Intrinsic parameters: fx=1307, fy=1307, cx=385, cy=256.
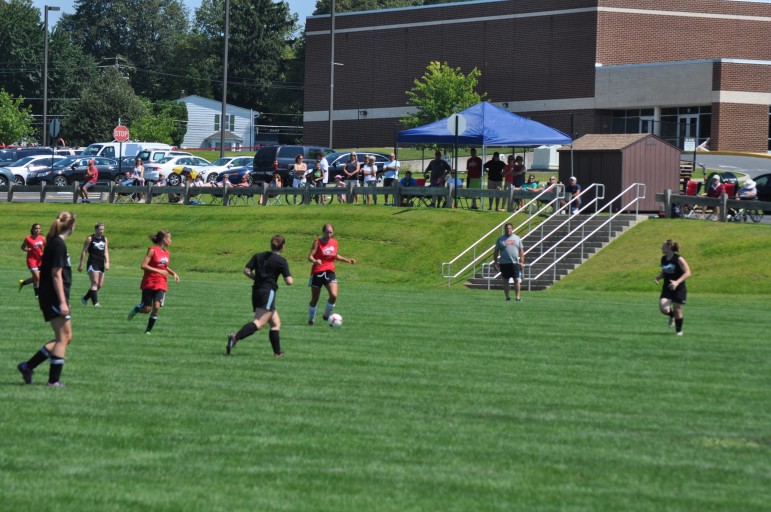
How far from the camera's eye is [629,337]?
19.7 meters

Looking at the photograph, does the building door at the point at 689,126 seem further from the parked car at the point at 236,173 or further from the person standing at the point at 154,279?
the person standing at the point at 154,279

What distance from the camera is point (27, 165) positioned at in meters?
62.1

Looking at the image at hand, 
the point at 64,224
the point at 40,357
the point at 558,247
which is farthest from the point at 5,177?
the point at 64,224

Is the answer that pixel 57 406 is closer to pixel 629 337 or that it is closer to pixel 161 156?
pixel 629 337

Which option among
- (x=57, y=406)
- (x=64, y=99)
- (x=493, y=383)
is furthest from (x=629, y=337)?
(x=64, y=99)

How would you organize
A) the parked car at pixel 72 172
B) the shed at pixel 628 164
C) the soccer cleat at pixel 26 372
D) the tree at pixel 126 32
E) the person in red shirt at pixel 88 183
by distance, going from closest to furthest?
the soccer cleat at pixel 26 372 < the shed at pixel 628 164 < the person in red shirt at pixel 88 183 < the parked car at pixel 72 172 < the tree at pixel 126 32

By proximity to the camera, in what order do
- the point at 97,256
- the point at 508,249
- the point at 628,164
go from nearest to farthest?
1. the point at 97,256
2. the point at 508,249
3. the point at 628,164

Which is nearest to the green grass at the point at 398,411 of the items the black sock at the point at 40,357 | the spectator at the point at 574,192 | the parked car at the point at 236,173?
the black sock at the point at 40,357

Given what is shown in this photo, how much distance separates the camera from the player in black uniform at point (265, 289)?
16391 mm

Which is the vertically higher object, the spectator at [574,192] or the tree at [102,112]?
the tree at [102,112]

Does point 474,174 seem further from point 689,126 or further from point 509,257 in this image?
point 689,126

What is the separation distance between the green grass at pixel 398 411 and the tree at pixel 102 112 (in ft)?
234

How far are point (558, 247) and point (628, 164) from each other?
4379mm

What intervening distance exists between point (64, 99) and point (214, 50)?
85.9 ft
